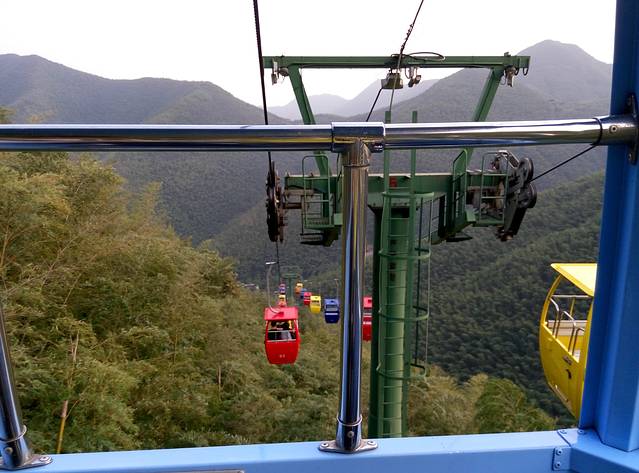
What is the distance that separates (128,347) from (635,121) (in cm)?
754

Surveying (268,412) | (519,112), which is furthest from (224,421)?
(519,112)

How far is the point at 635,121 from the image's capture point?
562 millimetres

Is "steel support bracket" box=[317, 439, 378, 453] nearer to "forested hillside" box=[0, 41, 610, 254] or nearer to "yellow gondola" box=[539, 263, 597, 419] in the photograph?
"yellow gondola" box=[539, 263, 597, 419]

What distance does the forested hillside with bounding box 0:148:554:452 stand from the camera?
4758 mm

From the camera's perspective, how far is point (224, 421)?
8.66 m

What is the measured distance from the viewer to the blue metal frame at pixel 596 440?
60cm

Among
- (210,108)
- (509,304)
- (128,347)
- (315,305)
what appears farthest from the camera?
(210,108)

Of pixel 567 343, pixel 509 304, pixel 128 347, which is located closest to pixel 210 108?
pixel 509 304

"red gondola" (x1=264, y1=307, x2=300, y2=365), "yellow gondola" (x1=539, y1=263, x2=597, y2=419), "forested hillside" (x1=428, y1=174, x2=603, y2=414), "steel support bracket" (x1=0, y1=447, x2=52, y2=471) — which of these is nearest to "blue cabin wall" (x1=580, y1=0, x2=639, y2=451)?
"steel support bracket" (x1=0, y1=447, x2=52, y2=471)

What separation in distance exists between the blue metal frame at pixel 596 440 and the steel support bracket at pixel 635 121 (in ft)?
0.04

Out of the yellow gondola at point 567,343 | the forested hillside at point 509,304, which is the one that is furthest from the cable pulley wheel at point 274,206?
the forested hillside at point 509,304

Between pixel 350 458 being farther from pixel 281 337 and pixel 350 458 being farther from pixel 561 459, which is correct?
pixel 281 337

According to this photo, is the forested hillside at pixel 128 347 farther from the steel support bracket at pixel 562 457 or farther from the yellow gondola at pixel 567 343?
the yellow gondola at pixel 567 343

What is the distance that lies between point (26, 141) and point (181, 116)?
23172 millimetres
